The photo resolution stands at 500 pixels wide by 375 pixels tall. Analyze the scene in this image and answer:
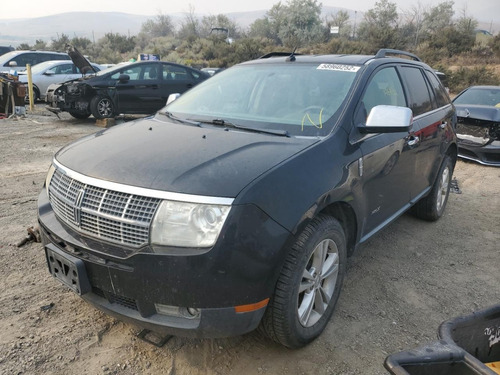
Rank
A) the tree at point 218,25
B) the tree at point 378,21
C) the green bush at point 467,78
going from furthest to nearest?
the tree at point 218,25 → the tree at point 378,21 → the green bush at point 467,78

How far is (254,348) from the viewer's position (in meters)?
2.58

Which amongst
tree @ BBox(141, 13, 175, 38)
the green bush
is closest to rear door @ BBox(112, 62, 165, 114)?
the green bush

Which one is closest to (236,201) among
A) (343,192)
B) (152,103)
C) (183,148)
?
(183,148)

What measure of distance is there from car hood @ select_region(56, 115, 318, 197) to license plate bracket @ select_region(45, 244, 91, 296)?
460 millimetres

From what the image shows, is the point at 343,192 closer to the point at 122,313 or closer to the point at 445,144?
the point at 122,313

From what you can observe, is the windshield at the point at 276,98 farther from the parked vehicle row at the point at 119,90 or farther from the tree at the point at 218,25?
the tree at the point at 218,25

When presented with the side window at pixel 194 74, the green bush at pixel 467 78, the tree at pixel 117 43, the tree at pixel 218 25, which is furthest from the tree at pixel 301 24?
the side window at pixel 194 74

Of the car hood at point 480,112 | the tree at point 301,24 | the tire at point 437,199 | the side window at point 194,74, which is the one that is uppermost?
the tree at point 301,24

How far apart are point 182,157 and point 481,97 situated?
27.3ft

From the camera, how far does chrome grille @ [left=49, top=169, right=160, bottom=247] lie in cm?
206

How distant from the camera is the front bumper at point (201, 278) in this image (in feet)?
6.55

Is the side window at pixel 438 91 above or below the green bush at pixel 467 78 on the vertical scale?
above

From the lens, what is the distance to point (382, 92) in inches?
135

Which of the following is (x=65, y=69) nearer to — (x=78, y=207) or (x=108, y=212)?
(x=78, y=207)
